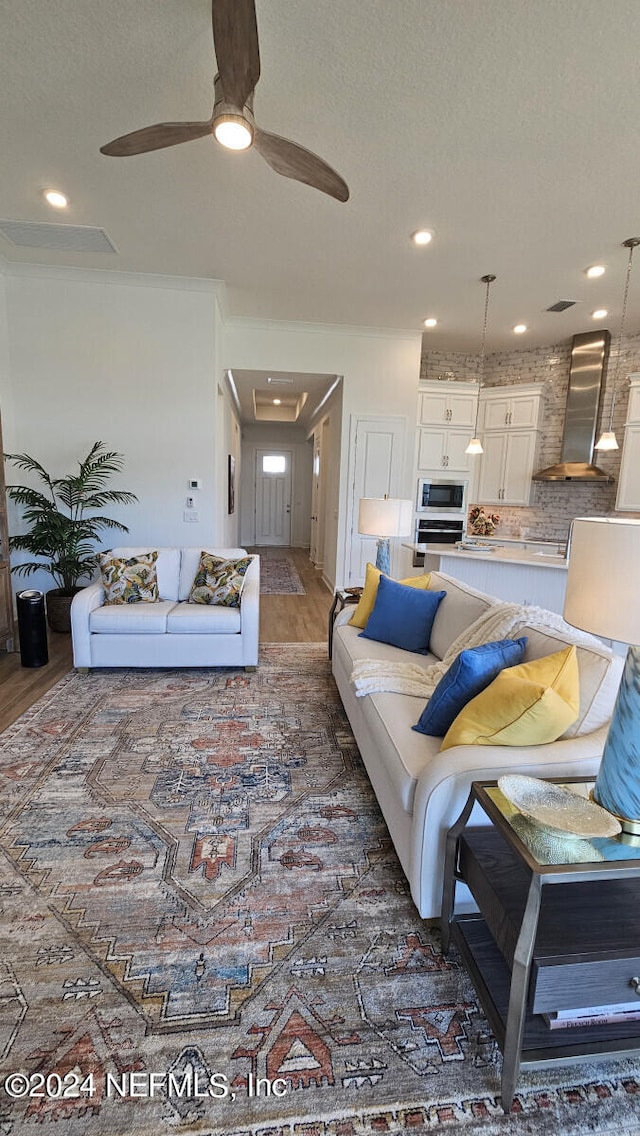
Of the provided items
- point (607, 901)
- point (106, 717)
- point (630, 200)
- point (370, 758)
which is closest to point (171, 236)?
point (630, 200)

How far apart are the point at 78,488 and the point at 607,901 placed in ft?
15.2

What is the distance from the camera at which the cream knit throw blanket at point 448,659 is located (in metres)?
2.00

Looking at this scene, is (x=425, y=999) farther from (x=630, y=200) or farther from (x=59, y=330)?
(x=59, y=330)

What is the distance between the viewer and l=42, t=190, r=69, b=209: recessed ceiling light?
326 cm

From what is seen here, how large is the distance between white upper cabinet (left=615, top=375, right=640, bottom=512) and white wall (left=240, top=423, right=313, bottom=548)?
6.72 m

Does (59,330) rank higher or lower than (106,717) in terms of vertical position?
higher

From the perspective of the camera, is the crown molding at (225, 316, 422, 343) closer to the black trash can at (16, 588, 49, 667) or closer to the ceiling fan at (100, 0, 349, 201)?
the ceiling fan at (100, 0, 349, 201)

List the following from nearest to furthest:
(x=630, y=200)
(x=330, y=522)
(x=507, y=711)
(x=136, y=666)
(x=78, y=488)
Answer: (x=507, y=711) < (x=630, y=200) < (x=136, y=666) < (x=78, y=488) < (x=330, y=522)

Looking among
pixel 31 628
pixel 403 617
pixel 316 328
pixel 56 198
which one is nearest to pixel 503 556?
pixel 403 617

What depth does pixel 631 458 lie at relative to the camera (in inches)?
217

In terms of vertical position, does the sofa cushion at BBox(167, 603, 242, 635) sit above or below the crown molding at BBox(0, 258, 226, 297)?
below

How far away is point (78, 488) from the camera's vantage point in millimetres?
4398

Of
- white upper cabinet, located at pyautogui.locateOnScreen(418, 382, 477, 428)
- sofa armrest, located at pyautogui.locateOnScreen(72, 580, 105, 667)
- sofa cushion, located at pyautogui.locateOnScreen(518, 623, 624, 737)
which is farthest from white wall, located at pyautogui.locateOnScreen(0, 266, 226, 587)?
sofa cushion, located at pyautogui.locateOnScreen(518, 623, 624, 737)

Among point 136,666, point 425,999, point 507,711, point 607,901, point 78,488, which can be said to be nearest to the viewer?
point 607,901
